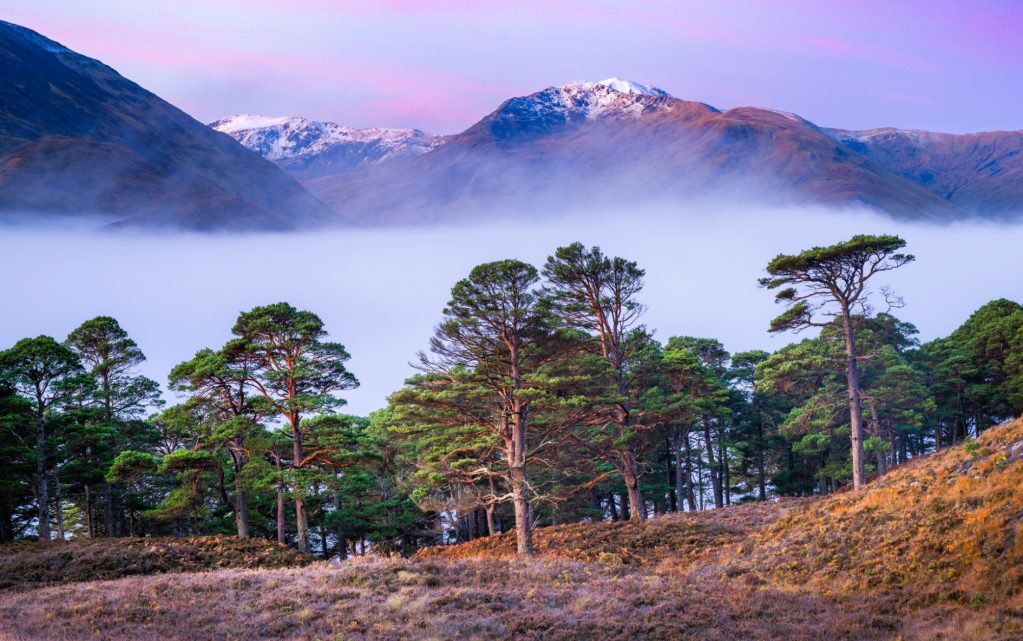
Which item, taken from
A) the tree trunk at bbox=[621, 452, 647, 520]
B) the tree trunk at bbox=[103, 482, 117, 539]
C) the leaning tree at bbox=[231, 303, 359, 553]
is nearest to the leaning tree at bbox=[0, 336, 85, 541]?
the tree trunk at bbox=[103, 482, 117, 539]

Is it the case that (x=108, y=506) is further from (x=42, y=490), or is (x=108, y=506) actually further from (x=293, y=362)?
(x=293, y=362)

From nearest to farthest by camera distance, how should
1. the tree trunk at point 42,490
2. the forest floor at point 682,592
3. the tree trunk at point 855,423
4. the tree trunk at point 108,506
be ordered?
1. the forest floor at point 682,592
2. the tree trunk at point 855,423
3. the tree trunk at point 42,490
4. the tree trunk at point 108,506

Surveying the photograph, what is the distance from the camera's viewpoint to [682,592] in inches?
614

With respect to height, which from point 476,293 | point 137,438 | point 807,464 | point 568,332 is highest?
point 476,293

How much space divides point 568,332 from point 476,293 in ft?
15.7

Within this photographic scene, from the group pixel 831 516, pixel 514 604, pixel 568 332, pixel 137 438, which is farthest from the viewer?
pixel 137 438

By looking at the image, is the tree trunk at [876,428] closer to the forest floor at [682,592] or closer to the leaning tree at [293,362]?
the forest floor at [682,592]

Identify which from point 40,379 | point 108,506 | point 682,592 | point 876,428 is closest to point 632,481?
point 682,592

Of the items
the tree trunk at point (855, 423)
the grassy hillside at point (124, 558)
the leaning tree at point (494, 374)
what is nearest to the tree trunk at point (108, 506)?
the grassy hillside at point (124, 558)

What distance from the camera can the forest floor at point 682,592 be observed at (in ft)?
40.5

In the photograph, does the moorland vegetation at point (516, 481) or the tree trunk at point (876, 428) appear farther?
the tree trunk at point (876, 428)

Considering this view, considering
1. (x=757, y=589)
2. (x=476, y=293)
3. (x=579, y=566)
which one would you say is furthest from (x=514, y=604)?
(x=476, y=293)

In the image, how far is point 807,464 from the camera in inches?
1892

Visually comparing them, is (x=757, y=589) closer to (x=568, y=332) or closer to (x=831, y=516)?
(x=831, y=516)
